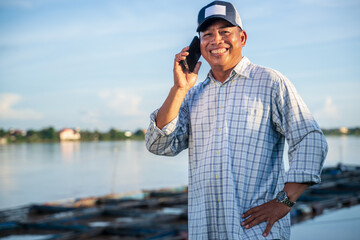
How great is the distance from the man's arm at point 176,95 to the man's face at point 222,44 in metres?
0.09

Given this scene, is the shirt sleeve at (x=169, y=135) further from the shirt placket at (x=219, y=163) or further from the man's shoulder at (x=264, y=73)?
the man's shoulder at (x=264, y=73)

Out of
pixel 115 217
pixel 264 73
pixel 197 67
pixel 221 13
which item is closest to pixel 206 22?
pixel 221 13

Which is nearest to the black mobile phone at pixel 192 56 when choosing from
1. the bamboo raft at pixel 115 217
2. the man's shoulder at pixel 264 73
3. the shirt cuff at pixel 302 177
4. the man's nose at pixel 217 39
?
the man's nose at pixel 217 39

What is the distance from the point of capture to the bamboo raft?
6.48m

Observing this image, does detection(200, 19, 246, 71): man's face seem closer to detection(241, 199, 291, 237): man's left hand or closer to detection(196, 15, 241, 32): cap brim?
detection(196, 15, 241, 32): cap brim

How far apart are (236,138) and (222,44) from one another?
1.16 feet

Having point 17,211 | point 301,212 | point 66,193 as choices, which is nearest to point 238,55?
point 301,212

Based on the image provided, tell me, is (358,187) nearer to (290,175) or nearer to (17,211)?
(17,211)

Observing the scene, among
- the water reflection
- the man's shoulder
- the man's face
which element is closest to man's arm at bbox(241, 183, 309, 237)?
the man's shoulder

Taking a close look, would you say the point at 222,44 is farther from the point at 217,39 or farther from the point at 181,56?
the point at 181,56

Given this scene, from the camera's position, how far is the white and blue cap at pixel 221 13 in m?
1.83

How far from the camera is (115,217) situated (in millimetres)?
8562

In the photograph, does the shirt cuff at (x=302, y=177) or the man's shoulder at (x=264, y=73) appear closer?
the shirt cuff at (x=302, y=177)

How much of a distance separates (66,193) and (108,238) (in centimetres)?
2102
